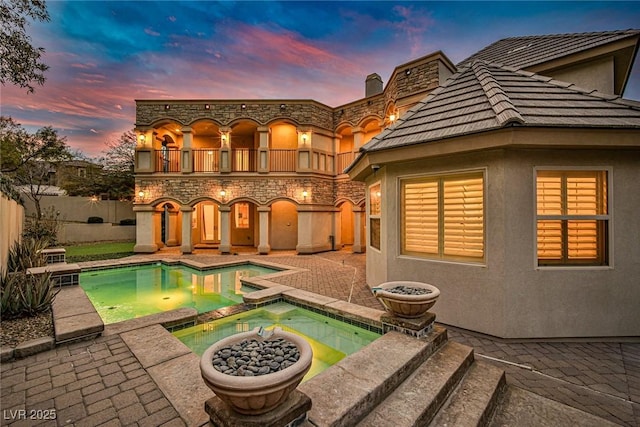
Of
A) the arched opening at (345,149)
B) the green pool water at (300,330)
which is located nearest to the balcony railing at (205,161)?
the arched opening at (345,149)

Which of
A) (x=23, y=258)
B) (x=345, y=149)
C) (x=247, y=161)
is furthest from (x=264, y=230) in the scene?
(x=23, y=258)

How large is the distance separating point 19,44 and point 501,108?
987cm

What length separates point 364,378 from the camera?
8.67 feet

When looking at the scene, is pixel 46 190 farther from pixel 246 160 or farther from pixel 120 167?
pixel 246 160

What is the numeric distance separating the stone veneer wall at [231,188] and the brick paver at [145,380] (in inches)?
436

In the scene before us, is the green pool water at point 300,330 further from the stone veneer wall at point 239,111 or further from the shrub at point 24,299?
the stone veneer wall at point 239,111

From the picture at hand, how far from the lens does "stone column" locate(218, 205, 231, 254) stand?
14.1m

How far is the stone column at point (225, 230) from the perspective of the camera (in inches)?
555

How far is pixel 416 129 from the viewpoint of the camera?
17.9 feet

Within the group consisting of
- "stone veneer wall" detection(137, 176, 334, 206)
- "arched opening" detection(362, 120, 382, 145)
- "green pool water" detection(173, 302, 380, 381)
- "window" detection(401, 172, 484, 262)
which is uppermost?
"arched opening" detection(362, 120, 382, 145)

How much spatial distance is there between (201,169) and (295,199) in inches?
229

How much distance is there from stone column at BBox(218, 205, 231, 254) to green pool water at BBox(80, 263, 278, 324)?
322 cm

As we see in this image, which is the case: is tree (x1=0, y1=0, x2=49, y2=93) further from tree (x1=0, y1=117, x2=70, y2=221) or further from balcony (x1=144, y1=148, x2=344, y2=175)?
tree (x1=0, y1=117, x2=70, y2=221)

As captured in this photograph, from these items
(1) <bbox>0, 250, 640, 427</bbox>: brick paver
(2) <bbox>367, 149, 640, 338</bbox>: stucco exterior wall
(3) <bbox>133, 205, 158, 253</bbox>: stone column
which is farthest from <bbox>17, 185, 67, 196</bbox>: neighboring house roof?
(2) <bbox>367, 149, 640, 338</bbox>: stucco exterior wall
